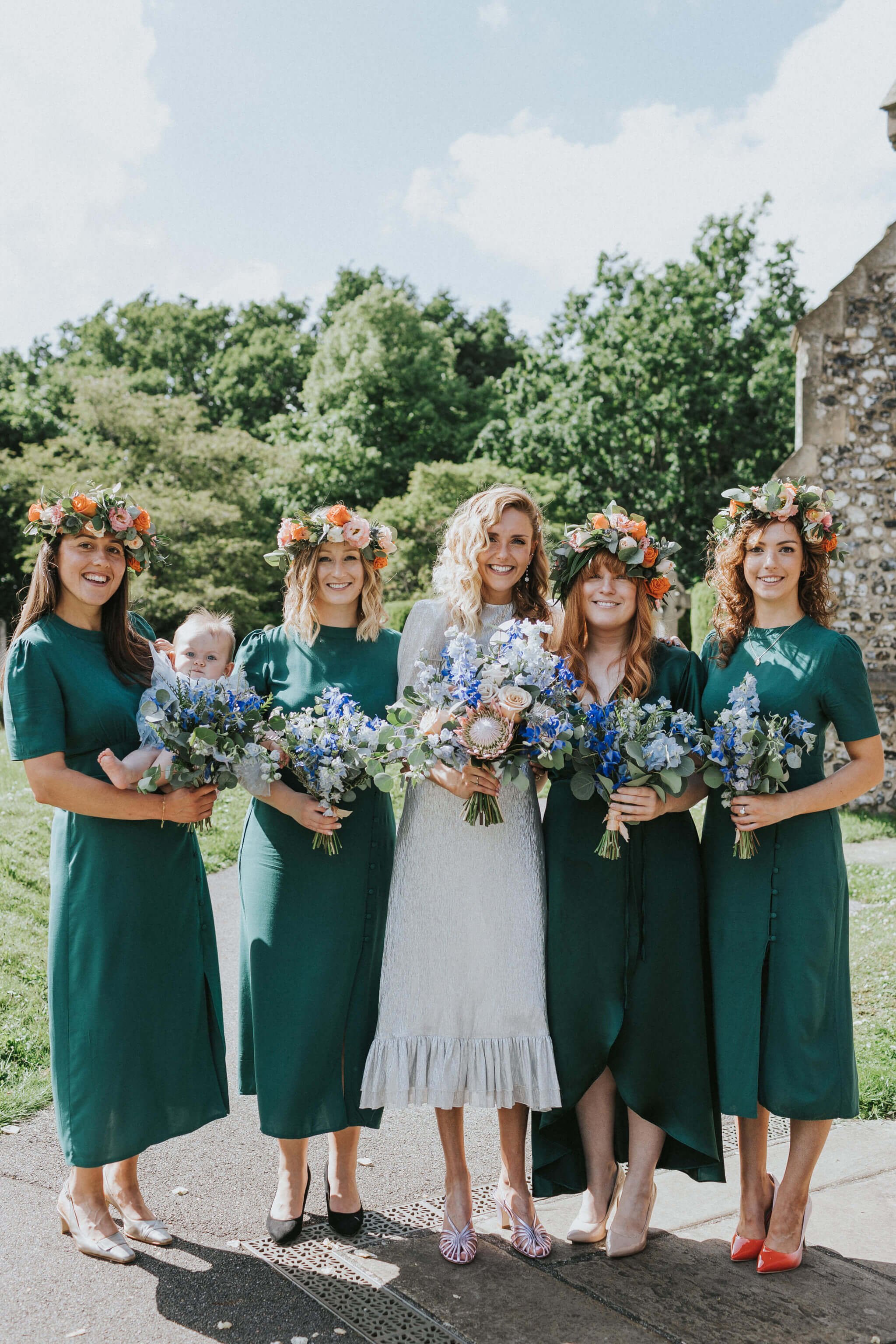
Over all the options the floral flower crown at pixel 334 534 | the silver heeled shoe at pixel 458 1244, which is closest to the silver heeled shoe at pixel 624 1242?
the silver heeled shoe at pixel 458 1244

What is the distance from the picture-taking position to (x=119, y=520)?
3799 millimetres

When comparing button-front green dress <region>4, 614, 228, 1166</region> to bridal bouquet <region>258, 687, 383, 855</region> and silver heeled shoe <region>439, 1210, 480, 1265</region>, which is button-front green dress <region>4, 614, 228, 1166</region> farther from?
silver heeled shoe <region>439, 1210, 480, 1265</region>

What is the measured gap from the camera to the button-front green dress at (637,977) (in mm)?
3729

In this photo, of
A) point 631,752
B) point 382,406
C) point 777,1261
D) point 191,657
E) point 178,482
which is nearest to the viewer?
point 631,752

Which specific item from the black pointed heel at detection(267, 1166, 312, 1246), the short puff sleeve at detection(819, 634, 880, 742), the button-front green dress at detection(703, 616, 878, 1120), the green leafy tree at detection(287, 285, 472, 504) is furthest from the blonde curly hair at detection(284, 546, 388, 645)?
the green leafy tree at detection(287, 285, 472, 504)

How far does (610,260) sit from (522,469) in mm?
6184

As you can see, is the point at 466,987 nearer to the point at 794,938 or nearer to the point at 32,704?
the point at 794,938

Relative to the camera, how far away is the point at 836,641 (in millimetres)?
3719

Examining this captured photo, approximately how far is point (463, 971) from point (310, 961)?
21.8 inches

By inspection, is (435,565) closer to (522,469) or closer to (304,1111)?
(304,1111)

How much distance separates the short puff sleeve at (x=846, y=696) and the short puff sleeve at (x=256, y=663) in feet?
6.68

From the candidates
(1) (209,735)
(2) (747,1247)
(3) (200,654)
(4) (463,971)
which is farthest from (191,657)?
(2) (747,1247)

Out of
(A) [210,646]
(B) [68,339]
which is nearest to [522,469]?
(B) [68,339]

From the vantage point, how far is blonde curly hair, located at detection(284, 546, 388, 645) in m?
4.12
